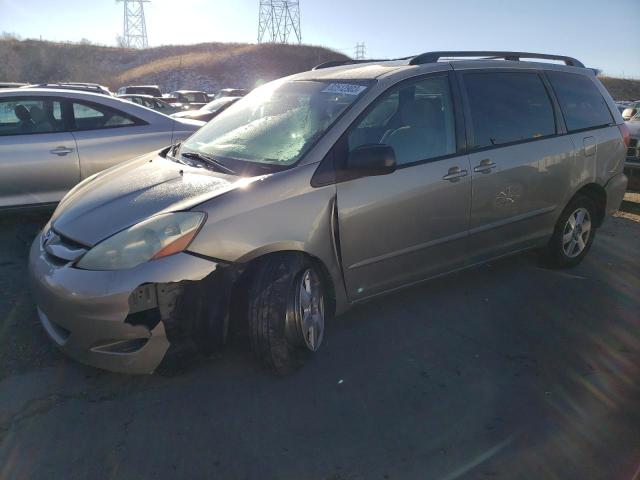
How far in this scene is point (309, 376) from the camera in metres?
3.04

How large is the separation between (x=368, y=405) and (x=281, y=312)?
67 centimetres

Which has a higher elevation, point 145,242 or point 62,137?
point 62,137

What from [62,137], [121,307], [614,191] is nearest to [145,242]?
[121,307]

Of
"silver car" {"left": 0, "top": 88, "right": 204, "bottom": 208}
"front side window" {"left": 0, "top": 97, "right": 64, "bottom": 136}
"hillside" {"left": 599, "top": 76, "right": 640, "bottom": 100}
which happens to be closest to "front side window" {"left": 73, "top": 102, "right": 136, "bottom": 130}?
"silver car" {"left": 0, "top": 88, "right": 204, "bottom": 208}

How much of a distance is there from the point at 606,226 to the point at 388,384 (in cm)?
461

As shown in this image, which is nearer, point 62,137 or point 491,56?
point 491,56

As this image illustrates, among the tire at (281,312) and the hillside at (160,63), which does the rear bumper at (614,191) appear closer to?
the tire at (281,312)

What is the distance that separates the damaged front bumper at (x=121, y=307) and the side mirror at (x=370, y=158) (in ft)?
3.28

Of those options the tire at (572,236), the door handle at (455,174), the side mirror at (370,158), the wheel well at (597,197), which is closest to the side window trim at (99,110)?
the side mirror at (370,158)

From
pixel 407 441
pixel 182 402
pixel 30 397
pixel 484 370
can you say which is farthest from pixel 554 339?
pixel 30 397

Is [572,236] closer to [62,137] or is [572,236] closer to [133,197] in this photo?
[133,197]

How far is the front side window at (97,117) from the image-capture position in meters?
5.57

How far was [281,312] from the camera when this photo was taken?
9.31 feet

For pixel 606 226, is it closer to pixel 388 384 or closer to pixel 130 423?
pixel 388 384
